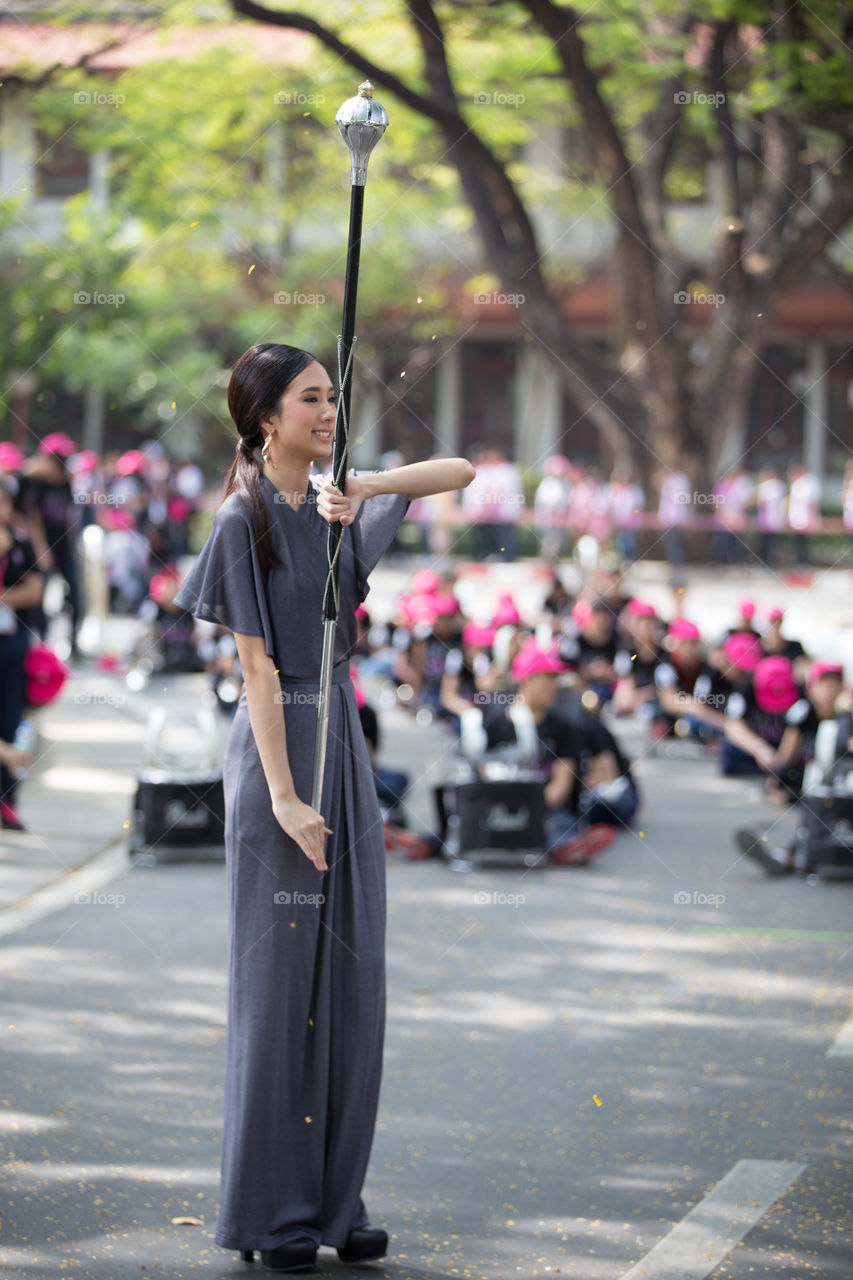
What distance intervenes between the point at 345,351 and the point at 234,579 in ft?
1.79

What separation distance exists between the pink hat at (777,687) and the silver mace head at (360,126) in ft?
26.4

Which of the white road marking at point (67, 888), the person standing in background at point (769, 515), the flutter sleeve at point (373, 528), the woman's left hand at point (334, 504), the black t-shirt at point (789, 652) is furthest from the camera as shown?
the person standing in background at point (769, 515)

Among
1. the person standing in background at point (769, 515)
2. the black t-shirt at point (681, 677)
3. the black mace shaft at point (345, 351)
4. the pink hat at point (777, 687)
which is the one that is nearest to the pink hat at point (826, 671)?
the pink hat at point (777, 687)

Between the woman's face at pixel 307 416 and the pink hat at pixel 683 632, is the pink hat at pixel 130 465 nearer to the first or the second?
the pink hat at pixel 683 632

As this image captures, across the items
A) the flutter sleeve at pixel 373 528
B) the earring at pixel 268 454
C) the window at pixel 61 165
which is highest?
the window at pixel 61 165

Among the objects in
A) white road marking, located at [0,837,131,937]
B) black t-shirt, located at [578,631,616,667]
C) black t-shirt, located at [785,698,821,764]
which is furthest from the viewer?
black t-shirt, located at [578,631,616,667]

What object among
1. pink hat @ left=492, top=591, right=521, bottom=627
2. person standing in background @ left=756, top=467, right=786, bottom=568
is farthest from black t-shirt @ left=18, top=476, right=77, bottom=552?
person standing in background @ left=756, top=467, right=786, bottom=568

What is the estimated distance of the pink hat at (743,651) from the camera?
38.6 ft

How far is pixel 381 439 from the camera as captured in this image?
33.4 metres

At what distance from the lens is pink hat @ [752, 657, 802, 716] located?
11055mm

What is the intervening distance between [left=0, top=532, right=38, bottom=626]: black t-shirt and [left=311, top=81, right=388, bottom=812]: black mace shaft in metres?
5.26

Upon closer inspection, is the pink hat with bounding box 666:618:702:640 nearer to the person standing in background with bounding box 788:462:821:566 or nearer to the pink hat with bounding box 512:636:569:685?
the pink hat with bounding box 512:636:569:685

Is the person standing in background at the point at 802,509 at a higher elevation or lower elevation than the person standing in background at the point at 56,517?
higher

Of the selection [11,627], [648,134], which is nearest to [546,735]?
[11,627]
